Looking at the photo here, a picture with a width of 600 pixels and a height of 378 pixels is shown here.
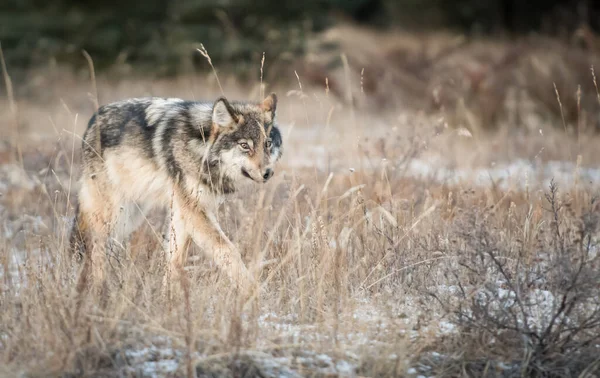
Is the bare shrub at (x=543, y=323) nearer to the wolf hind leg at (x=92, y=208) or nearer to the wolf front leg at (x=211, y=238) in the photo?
the wolf front leg at (x=211, y=238)

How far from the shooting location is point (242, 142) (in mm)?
4691

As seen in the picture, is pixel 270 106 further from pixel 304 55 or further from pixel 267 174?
pixel 304 55

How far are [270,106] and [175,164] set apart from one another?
0.80 meters

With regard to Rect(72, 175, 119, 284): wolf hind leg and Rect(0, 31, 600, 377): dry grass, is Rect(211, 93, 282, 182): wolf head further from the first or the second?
Rect(72, 175, 119, 284): wolf hind leg

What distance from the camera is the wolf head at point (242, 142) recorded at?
4.59m

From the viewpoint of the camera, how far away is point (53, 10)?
17.7 metres

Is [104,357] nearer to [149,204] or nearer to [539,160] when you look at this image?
[149,204]

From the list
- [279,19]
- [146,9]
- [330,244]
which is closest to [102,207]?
[330,244]

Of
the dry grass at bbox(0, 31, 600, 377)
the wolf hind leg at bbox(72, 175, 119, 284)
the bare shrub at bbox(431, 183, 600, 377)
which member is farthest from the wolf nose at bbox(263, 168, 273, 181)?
the bare shrub at bbox(431, 183, 600, 377)

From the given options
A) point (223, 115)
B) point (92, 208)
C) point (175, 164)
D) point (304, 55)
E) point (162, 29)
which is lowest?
point (92, 208)

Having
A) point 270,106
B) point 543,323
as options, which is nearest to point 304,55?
point 270,106

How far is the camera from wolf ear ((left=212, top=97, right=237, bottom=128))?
4.66m

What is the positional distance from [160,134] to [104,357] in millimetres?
2173

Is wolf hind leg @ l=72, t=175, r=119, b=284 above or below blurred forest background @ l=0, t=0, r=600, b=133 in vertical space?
below
